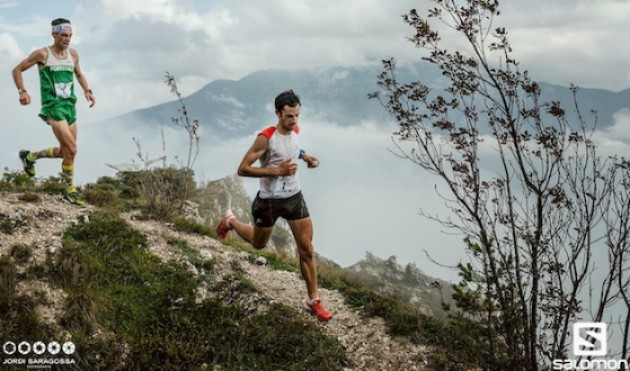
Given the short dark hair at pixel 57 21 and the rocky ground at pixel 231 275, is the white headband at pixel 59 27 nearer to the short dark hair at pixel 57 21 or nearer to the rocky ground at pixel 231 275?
the short dark hair at pixel 57 21

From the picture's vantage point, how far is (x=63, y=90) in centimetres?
926

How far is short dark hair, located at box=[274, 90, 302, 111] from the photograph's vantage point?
6.95m

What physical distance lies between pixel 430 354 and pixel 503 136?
121 inches

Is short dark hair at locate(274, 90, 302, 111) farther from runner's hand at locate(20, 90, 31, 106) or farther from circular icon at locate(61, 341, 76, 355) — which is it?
runner's hand at locate(20, 90, 31, 106)

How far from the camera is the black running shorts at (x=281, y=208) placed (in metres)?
7.19

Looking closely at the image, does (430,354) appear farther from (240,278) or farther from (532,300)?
(240,278)

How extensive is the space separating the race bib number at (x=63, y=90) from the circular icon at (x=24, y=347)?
174 inches

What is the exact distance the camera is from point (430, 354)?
7.31 meters

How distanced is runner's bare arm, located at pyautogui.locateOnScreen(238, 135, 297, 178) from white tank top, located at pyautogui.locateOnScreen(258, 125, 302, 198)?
0.53 feet


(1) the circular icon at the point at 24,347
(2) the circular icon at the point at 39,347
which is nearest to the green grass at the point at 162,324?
(2) the circular icon at the point at 39,347

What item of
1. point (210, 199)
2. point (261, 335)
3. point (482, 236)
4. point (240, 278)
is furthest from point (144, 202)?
point (210, 199)

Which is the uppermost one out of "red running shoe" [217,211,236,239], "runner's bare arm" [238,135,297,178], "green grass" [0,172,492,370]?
"runner's bare arm" [238,135,297,178]

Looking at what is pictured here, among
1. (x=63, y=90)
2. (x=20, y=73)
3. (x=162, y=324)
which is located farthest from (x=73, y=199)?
(x=162, y=324)

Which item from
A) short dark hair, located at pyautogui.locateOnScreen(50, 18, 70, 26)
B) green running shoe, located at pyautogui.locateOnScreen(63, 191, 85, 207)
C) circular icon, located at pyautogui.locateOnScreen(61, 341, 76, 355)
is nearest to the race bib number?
short dark hair, located at pyautogui.locateOnScreen(50, 18, 70, 26)
